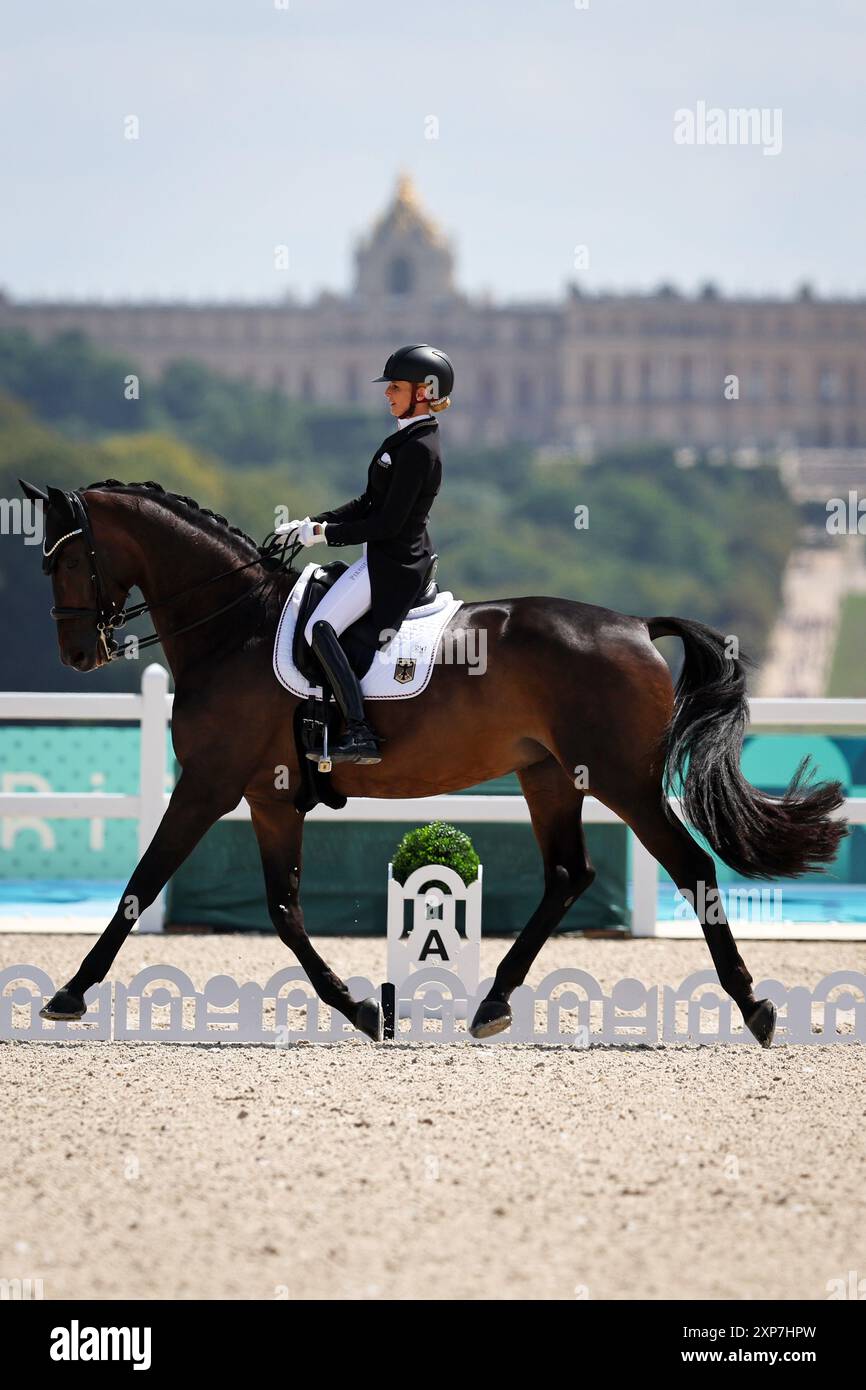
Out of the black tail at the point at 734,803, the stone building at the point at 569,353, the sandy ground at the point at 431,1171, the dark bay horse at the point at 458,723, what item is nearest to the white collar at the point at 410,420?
the dark bay horse at the point at 458,723

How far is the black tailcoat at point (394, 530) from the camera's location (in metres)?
6.38

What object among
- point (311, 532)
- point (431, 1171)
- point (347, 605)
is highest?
point (311, 532)

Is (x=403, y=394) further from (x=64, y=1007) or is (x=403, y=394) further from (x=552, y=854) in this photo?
(x=64, y=1007)

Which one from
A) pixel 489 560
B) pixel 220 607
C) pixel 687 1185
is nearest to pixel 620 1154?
pixel 687 1185

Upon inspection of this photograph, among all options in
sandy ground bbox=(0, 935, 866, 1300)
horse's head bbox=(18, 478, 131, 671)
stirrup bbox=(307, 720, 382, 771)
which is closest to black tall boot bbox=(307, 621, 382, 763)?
stirrup bbox=(307, 720, 382, 771)

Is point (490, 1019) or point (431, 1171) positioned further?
point (490, 1019)

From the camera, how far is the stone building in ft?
412

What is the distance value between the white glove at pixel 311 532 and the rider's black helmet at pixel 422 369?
528 mm

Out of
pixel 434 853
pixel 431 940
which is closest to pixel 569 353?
pixel 434 853

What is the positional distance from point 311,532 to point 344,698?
1.77 feet

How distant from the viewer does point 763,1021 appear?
21.4 feet

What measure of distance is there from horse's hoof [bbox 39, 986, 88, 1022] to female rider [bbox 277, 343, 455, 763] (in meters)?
1.09
